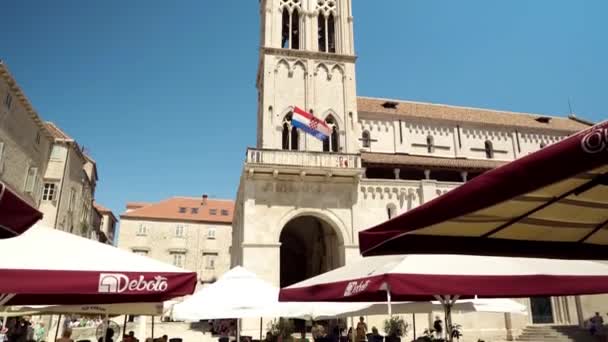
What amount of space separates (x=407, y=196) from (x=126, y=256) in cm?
2134

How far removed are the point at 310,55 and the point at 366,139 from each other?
681 centimetres

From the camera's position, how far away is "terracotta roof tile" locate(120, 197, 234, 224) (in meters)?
50.8

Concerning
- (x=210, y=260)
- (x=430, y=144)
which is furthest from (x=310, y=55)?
(x=210, y=260)

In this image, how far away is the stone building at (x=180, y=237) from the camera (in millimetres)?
48906

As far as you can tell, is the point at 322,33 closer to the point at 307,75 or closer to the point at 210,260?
the point at 307,75

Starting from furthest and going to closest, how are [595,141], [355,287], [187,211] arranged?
[187,211]
[355,287]
[595,141]

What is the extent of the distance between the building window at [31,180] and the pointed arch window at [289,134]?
16.1 m

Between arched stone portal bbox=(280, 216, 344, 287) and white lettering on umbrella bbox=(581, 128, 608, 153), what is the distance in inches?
839

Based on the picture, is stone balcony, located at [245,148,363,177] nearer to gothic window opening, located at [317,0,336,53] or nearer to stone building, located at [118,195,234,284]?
gothic window opening, located at [317,0,336,53]

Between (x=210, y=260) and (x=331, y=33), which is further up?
(x=331, y=33)

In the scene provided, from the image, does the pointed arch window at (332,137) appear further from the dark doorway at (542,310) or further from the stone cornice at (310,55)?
the dark doorway at (542,310)

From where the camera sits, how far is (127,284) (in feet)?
14.4

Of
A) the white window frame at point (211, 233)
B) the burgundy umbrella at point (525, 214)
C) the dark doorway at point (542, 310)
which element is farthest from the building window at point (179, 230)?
the burgundy umbrella at point (525, 214)

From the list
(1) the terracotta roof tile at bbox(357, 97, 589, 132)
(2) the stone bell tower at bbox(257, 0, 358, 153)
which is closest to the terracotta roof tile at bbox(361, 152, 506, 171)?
(2) the stone bell tower at bbox(257, 0, 358, 153)
